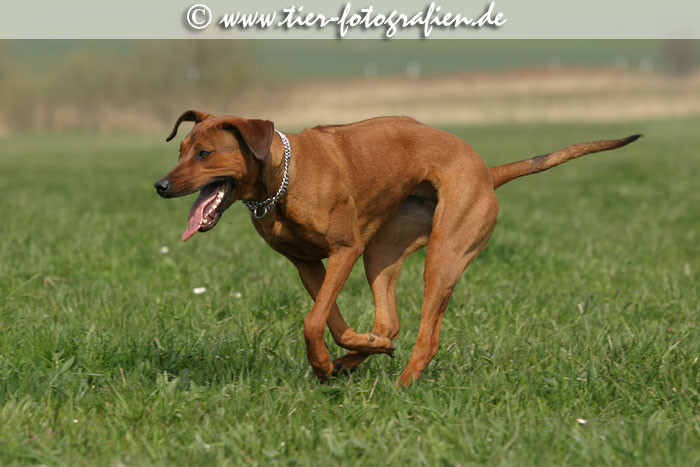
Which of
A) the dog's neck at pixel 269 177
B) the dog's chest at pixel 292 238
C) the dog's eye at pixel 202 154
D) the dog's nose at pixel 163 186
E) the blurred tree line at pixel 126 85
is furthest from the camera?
the blurred tree line at pixel 126 85

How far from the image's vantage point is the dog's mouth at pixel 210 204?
12.0 ft

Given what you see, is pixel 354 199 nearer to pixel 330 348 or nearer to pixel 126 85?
pixel 330 348

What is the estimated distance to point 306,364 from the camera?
4359 millimetres

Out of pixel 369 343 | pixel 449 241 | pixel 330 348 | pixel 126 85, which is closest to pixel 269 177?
pixel 369 343

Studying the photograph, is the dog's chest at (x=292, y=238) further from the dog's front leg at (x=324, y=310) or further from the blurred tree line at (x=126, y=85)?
the blurred tree line at (x=126, y=85)

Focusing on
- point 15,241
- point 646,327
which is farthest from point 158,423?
point 15,241

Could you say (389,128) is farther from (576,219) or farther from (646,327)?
(576,219)

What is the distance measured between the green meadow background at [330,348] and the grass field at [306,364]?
0.05ft

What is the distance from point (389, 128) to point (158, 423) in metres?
1.98

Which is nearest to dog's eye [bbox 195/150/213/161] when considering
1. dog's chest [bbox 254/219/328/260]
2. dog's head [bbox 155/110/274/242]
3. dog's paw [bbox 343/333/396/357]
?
dog's head [bbox 155/110/274/242]

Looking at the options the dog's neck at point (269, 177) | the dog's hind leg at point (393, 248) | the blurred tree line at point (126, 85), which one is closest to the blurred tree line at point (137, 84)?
the blurred tree line at point (126, 85)

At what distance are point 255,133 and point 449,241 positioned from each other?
4.15ft

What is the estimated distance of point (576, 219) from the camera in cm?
941

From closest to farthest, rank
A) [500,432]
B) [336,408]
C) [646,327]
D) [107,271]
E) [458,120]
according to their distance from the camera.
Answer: [500,432] → [336,408] → [646,327] → [107,271] → [458,120]
